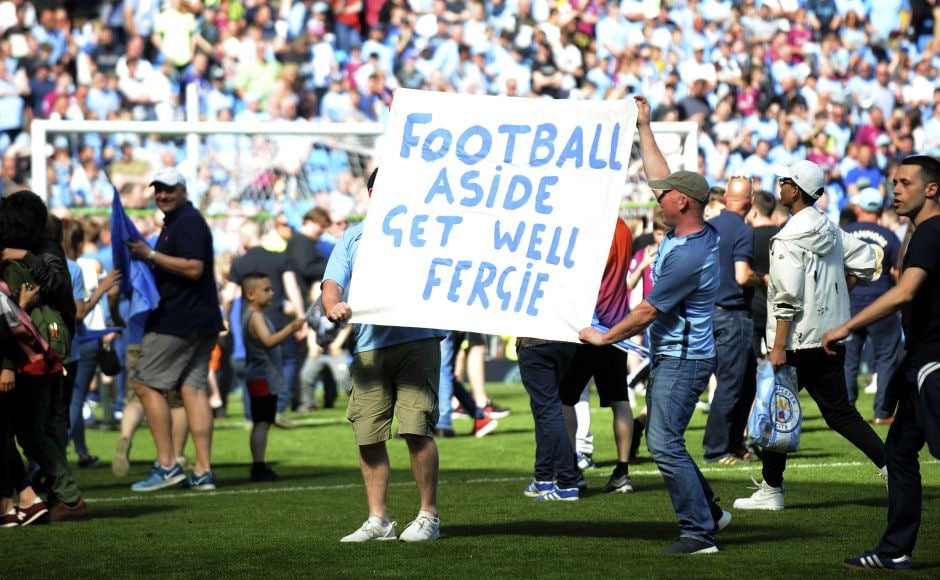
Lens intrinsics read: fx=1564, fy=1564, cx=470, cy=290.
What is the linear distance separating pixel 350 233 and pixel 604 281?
2684 mm

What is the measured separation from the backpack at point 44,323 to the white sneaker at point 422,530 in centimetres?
241

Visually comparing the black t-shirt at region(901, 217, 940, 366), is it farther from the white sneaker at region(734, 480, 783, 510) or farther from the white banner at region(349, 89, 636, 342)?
the white sneaker at region(734, 480, 783, 510)

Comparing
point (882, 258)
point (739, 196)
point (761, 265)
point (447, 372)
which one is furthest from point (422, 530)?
point (882, 258)

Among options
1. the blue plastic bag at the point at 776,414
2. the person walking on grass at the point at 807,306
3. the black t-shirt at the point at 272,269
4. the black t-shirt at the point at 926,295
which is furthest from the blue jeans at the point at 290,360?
the black t-shirt at the point at 926,295

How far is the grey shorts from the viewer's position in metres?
11.2

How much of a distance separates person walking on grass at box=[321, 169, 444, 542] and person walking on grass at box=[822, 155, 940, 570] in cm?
216

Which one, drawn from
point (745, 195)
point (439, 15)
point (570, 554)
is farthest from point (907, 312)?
point (439, 15)

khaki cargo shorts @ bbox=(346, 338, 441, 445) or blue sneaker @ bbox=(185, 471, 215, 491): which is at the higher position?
khaki cargo shorts @ bbox=(346, 338, 441, 445)

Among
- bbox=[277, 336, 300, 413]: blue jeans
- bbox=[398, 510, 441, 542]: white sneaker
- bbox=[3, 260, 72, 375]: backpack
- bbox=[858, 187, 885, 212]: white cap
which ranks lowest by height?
Result: bbox=[277, 336, 300, 413]: blue jeans

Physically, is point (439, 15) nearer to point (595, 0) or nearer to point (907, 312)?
point (595, 0)

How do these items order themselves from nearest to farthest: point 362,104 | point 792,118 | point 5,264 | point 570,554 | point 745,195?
1. point 570,554
2. point 5,264
3. point 745,195
4. point 362,104
5. point 792,118

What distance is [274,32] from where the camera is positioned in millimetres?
27484

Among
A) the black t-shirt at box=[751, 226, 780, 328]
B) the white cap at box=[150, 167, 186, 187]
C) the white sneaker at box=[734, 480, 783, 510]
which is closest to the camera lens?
the white sneaker at box=[734, 480, 783, 510]

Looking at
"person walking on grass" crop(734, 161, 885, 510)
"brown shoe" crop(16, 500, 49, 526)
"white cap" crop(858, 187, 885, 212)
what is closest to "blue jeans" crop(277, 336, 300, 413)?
"white cap" crop(858, 187, 885, 212)
